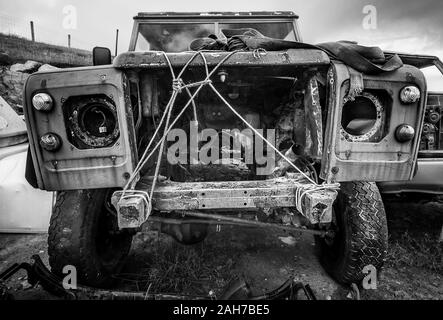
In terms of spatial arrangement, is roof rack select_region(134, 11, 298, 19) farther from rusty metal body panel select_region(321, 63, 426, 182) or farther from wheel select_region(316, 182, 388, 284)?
wheel select_region(316, 182, 388, 284)

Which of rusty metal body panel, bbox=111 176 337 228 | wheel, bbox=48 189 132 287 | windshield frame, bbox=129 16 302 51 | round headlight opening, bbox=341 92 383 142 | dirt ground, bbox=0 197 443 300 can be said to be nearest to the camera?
rusty metal body panel, bbox=111 176 337 228

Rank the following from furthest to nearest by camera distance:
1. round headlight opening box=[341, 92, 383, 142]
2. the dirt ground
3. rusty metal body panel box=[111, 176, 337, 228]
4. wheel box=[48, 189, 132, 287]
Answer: the dirt ground
wheel box=[48, 189, 132, 287]
round headlight opening box=[341, 92, 383, 142]
rusty metal body panel box=[111, 176, 337, 228]

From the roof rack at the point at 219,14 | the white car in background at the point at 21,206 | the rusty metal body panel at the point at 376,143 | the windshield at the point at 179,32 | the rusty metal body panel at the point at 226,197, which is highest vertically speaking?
the roof rack at the point at 219,14

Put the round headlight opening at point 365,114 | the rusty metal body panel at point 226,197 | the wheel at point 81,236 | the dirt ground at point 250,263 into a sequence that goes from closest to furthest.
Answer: the rusty metal body panel at point 226,197, the round headlight opening at point 365,114, the wheel at point 81,236, the dirt ground at point 250,263

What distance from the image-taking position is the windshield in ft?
9.55

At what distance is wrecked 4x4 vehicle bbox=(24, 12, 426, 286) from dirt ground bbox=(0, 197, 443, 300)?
27cm

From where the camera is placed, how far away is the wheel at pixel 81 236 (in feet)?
5.89

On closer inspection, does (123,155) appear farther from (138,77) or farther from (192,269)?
(192,269)

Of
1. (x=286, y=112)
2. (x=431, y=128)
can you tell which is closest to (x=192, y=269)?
(x=286, y=112)

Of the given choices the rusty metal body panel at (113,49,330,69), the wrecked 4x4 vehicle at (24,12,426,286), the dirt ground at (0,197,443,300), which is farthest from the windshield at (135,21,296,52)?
the dirt ground at (0,197,443,300)

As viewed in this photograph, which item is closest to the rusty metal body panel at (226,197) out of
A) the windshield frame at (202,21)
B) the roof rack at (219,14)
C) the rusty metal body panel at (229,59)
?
the rusty metal body panel at (229,59)

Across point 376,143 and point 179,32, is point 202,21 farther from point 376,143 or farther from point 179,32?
point 376,143

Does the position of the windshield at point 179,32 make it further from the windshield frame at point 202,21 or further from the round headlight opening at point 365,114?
the round headlight opening at point 365,114

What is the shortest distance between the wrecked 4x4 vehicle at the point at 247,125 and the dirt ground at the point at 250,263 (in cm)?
27
